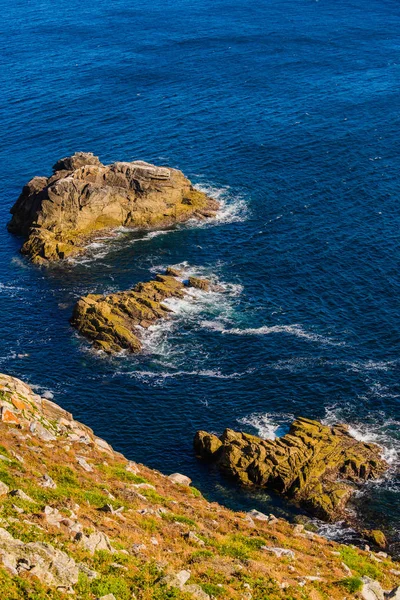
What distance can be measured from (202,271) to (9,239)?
122 ft

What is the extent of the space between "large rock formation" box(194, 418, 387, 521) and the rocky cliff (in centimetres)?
1537

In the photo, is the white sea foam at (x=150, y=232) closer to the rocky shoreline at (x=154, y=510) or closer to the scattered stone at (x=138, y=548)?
the rocky shoreline at (x=154, y=510)

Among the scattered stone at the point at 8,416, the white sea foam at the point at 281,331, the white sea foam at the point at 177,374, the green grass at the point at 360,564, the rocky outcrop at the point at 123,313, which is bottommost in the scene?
the white sea foam at the point at 177,374

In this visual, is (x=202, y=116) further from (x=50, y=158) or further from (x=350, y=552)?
(x=350, y=552)

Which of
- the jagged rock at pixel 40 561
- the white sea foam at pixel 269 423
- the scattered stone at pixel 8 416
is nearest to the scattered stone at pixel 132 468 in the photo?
the scattered stone at pixel 8 416

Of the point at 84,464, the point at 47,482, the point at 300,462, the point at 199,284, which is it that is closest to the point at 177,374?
the point at 199,284

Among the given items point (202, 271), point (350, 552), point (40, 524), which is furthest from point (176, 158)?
point (40, 524)

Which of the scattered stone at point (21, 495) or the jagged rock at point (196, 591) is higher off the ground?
the scattered stone at point (21, 495)

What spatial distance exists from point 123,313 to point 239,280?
2072 cm

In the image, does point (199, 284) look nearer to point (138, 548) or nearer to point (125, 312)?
point (125, 312)

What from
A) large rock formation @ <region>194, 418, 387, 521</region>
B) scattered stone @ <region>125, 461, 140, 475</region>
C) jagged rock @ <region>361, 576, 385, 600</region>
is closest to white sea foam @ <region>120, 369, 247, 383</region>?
large rock formation @ <region>194, 418, 387, 521</region>

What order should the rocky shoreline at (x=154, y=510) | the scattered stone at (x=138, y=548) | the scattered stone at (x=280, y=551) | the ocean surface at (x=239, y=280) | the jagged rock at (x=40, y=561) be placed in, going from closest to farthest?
1. the jagged rock at (x=40, y=561)
2. the rocky shoreline at (x=154, y=510)
3. the scattered stone at (x=138, y=548)
4. the scattered stone at (x=280, y=551)
5. the ocean surface at (x=239, y=280)

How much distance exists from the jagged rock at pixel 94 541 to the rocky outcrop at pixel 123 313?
61.5 metres

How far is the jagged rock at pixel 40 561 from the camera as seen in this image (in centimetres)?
4050
